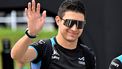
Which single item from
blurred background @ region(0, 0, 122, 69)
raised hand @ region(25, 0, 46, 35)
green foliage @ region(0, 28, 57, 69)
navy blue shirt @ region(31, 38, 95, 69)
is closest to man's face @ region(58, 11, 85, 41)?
navy blue shirt @ region(31, 38, 95, 69)

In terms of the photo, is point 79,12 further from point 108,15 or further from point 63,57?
point 108,15

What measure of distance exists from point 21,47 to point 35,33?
0.13 metres

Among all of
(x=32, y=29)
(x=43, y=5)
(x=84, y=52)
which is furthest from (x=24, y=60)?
(x=43, y=5)

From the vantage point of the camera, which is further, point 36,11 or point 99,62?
point 99,62

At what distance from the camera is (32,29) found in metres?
2.55

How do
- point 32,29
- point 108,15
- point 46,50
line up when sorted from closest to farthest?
point 32,29, point 46,50, point 108,15

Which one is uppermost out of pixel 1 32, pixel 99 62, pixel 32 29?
pixel 32 29

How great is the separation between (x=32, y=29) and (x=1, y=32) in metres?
1.88

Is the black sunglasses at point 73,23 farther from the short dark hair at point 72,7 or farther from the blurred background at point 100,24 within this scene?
the blurred background at point 100,24

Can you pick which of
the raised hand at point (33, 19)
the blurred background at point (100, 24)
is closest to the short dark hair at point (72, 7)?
the raised hand at point (33, 19)

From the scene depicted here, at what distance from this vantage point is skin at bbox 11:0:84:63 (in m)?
2.54

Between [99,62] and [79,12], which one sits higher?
[79,12]

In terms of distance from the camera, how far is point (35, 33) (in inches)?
101

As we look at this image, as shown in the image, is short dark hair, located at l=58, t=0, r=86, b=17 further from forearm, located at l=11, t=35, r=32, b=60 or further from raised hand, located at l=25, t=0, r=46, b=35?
forearm, located at l=11, t=35, r=32, b=60
